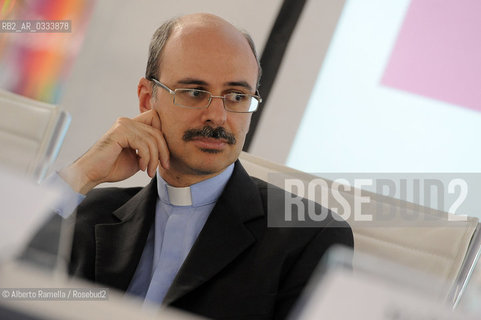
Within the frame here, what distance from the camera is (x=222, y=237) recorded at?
1147 mm

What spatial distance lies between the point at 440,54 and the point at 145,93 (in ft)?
8.17

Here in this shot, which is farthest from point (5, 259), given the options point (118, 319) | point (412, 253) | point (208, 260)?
point (412, 253)

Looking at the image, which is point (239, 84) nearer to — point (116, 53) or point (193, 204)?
point (193, 204)

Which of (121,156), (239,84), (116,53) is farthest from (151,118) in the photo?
(116,53)

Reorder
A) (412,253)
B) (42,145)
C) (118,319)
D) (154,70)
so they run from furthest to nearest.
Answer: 1. (42,145)
2. (154,70)
3. (412,253)
4. (118,319)

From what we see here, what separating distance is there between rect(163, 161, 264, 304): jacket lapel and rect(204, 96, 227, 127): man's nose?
0.42ft

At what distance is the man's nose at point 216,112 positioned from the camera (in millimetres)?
1319

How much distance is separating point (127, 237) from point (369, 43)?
2792 mm

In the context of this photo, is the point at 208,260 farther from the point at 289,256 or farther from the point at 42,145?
the point at 42,145

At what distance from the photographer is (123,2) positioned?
3.70 m

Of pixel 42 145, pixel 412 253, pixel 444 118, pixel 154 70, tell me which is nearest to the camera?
pixel 412 253

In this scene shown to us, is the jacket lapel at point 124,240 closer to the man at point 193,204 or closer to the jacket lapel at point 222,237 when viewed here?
the man at point 193,204

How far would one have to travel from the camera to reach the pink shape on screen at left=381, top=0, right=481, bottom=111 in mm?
Answer: 3480

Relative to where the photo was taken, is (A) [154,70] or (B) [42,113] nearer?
(A) [154,70]
